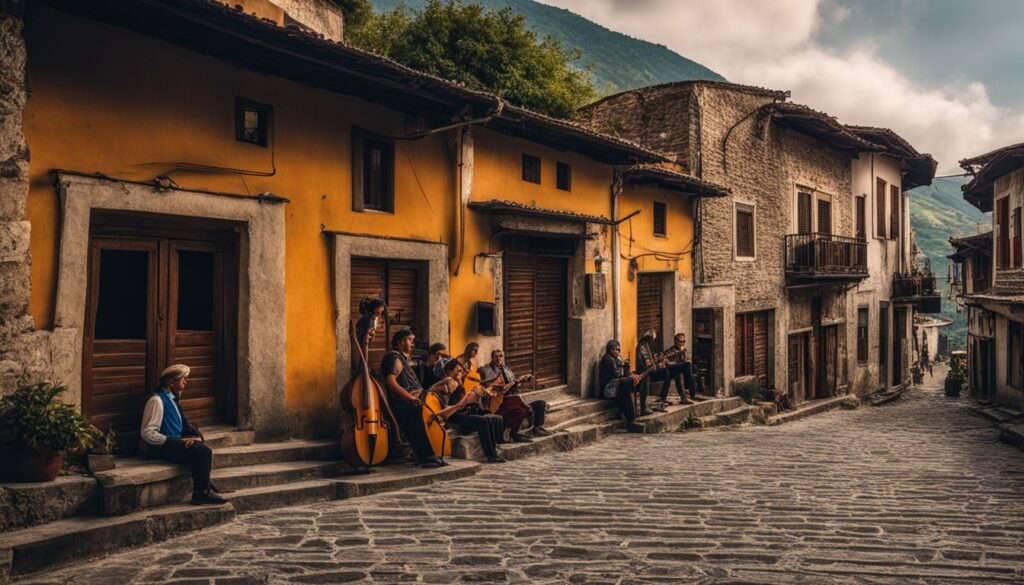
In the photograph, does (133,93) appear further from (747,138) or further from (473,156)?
(747,138)

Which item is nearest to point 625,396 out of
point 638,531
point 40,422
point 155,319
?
point 638,531

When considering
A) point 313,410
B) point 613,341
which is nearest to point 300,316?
point 313,410

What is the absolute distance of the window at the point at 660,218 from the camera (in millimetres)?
15562

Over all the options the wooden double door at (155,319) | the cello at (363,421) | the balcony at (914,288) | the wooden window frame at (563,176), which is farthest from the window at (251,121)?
the balcony at (914,288)

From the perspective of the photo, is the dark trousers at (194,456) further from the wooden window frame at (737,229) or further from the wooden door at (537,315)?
the wooden window frame at (737,229)

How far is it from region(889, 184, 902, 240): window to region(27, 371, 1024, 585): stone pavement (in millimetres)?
17950

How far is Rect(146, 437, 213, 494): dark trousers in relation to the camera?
621 centimetres

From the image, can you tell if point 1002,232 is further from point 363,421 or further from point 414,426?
point 363,421

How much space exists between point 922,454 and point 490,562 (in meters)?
8.55

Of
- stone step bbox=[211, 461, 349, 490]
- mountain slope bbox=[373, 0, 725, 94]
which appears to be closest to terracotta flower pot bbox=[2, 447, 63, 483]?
stone step bbox=[211, 461, 349, 490]

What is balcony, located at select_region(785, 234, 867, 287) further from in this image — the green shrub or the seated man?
the green shrub

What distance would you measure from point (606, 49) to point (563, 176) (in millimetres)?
119149

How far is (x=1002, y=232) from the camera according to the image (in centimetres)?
1911

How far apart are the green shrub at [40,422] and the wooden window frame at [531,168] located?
7.60 meters
